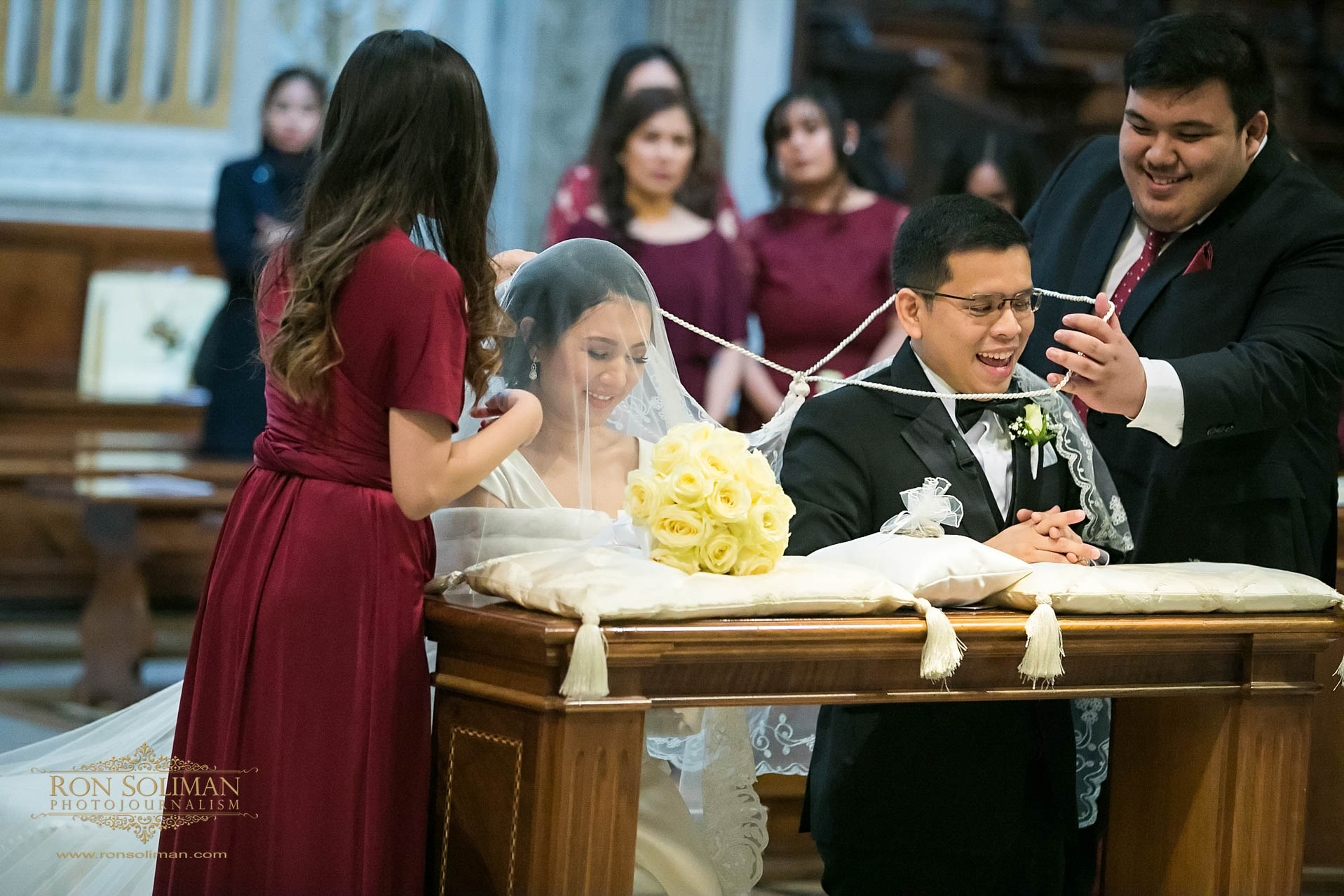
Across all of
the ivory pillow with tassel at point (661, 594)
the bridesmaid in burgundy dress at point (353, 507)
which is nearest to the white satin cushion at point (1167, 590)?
the ivory pillow with tassel at point (661, 594)

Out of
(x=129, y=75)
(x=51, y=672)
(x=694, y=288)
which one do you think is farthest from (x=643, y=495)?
(x=129, y=75)

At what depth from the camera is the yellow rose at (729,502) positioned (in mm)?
2301

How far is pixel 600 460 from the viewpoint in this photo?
2.71 meters

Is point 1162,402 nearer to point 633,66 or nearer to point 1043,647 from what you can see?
point 1043,647

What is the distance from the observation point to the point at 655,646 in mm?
2148

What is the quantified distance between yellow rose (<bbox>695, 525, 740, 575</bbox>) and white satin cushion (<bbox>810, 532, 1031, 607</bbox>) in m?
0.25

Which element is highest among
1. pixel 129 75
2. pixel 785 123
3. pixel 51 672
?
pixel 129 75

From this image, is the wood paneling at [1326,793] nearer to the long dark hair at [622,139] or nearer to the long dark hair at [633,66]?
the long dark hair at [622,139]

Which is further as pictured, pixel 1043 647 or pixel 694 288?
pixel 694 288

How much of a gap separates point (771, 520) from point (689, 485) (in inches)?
5.5

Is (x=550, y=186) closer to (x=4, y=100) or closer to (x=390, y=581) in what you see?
(x=4, y=100)

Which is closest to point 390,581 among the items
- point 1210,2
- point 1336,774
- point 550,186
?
point 1336,774

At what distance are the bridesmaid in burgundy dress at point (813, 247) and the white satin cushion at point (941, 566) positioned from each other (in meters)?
2.80

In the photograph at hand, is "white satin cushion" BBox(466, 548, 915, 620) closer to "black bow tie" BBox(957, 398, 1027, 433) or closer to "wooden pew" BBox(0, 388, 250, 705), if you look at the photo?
"black bow tie" BBox(957, 398, 1027, 433)
